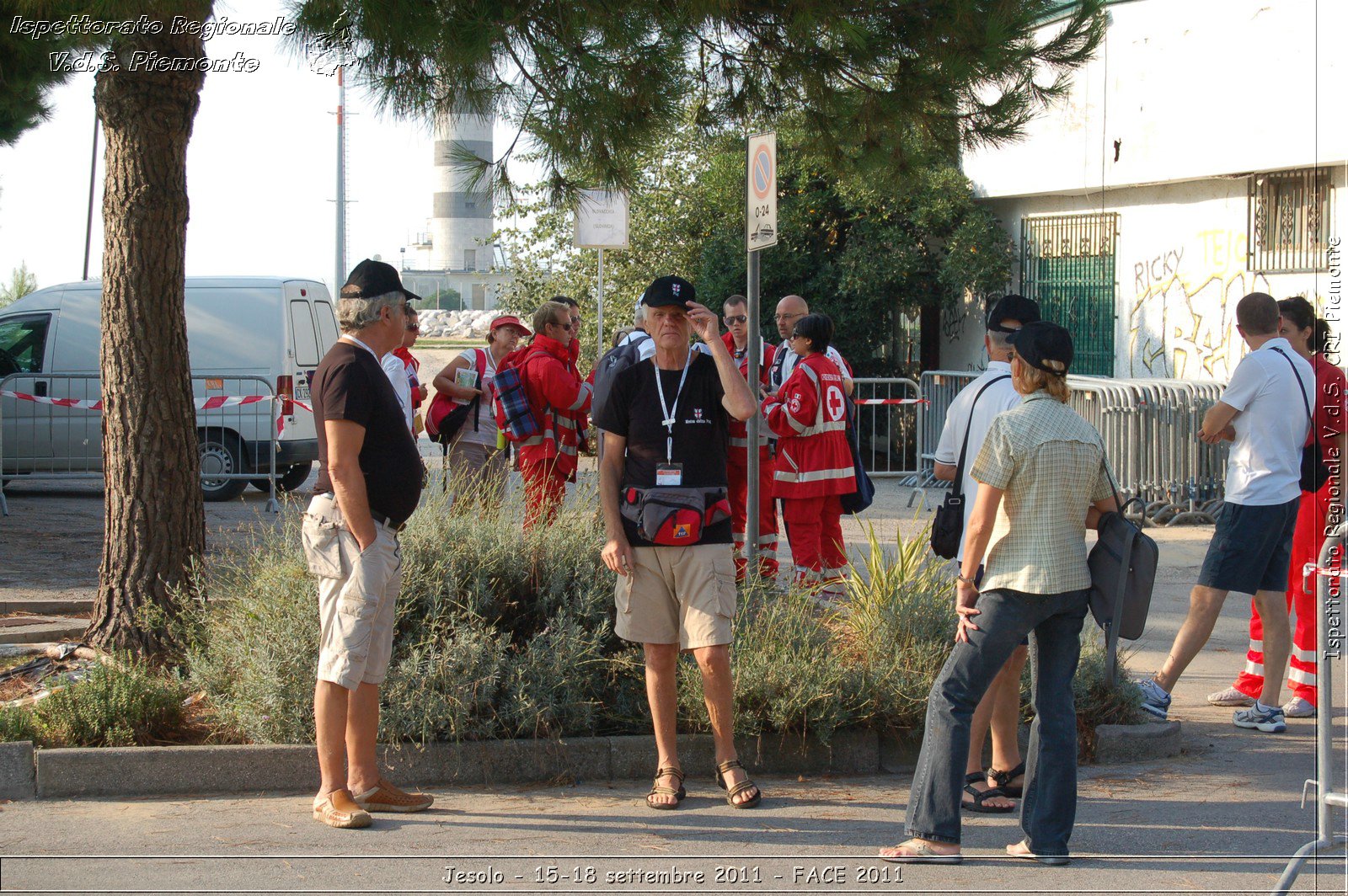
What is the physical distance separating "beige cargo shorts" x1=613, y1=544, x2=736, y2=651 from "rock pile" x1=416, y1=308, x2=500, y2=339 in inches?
3063

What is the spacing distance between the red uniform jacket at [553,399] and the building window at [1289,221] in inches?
333

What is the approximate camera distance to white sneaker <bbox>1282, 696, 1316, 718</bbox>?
6.56m

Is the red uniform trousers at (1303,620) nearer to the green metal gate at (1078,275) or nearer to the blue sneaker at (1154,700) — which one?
the blue sneaker at (1154,700)

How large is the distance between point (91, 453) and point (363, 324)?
10.5 m

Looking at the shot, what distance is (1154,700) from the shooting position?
241 inches

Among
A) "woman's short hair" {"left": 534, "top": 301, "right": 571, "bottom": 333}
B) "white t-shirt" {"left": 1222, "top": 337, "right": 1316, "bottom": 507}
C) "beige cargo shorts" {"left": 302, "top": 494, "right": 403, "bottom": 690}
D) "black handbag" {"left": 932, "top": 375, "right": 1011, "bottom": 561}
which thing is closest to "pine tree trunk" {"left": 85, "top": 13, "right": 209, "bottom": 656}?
"beige cargo shorts" {"left": 302, "top": 494, "right": 403, "bottom": 690}

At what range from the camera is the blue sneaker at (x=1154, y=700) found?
6055 mm

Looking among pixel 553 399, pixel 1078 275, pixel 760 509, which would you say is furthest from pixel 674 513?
pixel 1078 275

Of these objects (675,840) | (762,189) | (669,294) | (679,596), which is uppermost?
(762,189)

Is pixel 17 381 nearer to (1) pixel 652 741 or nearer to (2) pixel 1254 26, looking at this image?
(1) pixel 652 741

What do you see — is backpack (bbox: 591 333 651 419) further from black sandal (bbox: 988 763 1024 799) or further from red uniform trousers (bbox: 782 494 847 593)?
red uniform trousers (bbox: 782 494 847 593)

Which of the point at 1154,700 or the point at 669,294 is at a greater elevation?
the point at 669,294

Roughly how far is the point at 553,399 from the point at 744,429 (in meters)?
1.36

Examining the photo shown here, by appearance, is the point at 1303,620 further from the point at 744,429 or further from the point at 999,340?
the point at 744,429
